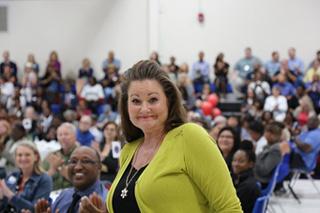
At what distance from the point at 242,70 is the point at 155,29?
10.5 feet

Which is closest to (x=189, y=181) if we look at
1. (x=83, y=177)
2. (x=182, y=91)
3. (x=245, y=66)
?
(x=83, y=177)

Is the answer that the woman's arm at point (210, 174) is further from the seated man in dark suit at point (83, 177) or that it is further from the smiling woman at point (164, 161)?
the seated man in dark suit at point (83, 177)

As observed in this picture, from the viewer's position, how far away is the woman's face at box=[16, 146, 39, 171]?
4168 mm

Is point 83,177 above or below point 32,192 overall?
above

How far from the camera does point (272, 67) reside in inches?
565

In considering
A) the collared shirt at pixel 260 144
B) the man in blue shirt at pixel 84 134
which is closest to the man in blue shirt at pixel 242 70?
the collared shirt at pixel 260 144

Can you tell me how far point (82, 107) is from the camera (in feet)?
44.8

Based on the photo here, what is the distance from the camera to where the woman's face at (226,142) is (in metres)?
4.97

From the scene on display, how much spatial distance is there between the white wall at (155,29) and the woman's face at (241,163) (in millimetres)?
11379

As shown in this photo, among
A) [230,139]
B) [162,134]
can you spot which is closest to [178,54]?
[230,139]

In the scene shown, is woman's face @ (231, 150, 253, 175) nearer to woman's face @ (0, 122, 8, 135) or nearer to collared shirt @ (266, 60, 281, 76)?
woman's face @ (0, 122, 8, 135)

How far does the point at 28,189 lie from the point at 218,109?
9084 millimetres

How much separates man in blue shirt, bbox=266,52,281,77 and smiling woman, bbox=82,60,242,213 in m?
12.6

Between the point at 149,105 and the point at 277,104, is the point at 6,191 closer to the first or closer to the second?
the point at 149,105
